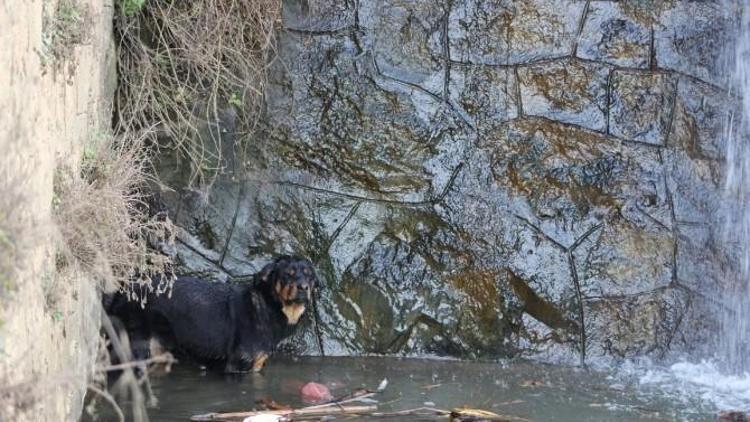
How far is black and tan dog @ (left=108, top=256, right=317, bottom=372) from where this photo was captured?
24.2 ft

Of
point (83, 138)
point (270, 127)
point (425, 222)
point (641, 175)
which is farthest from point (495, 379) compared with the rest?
point (83, 138)

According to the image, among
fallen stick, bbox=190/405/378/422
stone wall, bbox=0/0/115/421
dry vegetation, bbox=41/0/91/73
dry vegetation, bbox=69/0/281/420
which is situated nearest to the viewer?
stone wall, bbox=0/0/115/421

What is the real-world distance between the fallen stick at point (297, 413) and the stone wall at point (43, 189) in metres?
0.67

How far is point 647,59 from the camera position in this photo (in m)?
8.03

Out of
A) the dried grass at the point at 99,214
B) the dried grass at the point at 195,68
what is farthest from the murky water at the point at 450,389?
the dried grass at the point at 195,68

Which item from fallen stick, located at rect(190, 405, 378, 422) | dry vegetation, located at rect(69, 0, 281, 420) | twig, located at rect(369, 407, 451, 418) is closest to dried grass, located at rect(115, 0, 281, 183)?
dry vegetation, located at rect(69, 0, 281, 420)

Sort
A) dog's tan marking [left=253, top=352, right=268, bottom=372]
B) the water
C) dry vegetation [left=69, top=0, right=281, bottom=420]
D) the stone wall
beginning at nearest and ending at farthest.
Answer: the stone wall
dog's tan marking [left=253, top=352, right=268, bottom=372]
dry vegetation [left=69, top=0, right=281, bottom=420]
the water

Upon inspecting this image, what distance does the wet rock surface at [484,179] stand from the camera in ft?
25.6

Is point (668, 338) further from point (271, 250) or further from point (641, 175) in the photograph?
point (271, 250)

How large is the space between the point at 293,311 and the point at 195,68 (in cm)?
175

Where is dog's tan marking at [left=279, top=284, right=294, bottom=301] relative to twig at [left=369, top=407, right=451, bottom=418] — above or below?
above

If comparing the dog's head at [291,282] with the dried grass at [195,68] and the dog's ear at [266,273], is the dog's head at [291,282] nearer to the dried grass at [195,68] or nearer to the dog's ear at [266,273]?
the dog's ear at [266,273]

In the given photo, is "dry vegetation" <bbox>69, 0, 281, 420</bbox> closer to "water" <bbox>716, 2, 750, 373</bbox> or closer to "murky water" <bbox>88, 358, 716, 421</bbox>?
"murky water" <bbox>88, 358, 716, 421</bbox>

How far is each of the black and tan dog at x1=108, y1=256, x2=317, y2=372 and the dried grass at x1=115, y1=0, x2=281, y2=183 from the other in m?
0.86
